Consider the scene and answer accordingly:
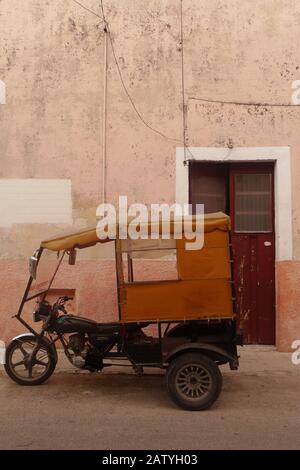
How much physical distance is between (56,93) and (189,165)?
2506 millimetres

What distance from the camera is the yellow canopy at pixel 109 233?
551 cm

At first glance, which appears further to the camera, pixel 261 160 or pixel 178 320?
pixel 261 160

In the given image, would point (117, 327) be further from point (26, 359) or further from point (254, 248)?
point (254, 248)

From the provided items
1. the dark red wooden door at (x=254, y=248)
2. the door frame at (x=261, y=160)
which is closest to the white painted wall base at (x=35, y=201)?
the door frame at (x=261, y=160)

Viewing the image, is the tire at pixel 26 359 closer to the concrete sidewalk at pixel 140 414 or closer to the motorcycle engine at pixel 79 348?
the concrete sidewalk at pixel 140 414

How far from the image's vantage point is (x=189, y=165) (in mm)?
8438

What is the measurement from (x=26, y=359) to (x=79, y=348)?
2.26ft

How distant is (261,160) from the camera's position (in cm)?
831

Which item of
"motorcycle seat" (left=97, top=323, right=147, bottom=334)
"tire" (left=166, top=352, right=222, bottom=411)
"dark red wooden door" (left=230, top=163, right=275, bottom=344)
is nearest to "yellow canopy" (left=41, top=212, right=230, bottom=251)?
"motorcycle seat" (left=97, top=323, right=147, bottom=334)

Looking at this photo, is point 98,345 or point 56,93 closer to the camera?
point 98,345

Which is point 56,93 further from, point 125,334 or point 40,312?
point 125,334

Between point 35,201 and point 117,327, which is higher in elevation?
point 35,201

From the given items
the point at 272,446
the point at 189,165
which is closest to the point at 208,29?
the point at 189,165

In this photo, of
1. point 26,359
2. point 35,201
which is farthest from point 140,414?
point 35,201
